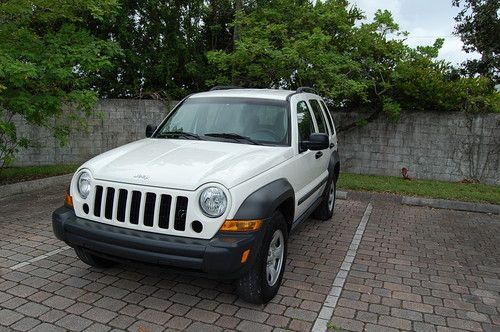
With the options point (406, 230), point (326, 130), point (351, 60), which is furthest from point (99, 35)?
point (406, 230)

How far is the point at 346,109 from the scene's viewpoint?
11.9 metres

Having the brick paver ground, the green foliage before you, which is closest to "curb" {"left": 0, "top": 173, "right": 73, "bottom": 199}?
the brick paver ground

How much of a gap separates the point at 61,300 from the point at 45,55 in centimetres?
481

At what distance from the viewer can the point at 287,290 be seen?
13.1 ft

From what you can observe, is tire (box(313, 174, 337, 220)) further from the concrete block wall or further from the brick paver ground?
the concrete block wall

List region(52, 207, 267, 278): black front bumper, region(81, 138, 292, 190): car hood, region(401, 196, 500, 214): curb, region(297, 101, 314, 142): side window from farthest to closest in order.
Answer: region(401, 196, 500, 214): curb, region(297, 101, 314, 142): side window, region(81, 138, 292, 190): car hood, region(52, 207, 267, 278): black front bumper

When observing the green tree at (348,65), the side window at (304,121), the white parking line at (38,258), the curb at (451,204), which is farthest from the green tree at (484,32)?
the white parking line at (38,258)

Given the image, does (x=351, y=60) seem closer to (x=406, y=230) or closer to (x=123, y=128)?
(x=406, y=230)

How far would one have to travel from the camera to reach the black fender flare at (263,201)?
127 inches

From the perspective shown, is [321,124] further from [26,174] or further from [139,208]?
[26,174]

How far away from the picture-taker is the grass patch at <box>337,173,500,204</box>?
8.48 metres

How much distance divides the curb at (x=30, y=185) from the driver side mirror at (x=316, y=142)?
19.5 ft

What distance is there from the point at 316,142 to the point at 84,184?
2.41 metres

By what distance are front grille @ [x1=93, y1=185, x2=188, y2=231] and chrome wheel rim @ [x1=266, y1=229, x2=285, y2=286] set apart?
3.12ft
